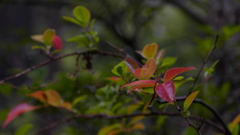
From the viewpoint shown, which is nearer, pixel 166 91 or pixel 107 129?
pixel 166 91

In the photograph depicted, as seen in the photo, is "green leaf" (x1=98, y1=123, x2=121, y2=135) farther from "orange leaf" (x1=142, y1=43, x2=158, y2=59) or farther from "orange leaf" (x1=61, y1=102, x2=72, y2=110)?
"orange leaf" (x1=142, y1=43, x2=158, y2=59)

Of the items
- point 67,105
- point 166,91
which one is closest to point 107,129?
point 67,105

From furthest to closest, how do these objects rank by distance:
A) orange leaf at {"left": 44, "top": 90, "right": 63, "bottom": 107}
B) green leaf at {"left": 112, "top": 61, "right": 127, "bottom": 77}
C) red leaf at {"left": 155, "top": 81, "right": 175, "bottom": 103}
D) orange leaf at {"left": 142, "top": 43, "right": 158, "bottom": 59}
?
orange leaf at {"left": 44, "top": 90, "right": 63, "bottom": 107}
orange leaf at {"left": 142, "top": 43, "right": 158, "bottom": 59}
green leaf at {"left": 112, "top": 61, "right": 127, "bottom": 77}
red leaf at {"left": 155, "top": 81, "right": 175, "bottom": 103}

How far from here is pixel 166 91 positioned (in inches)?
19.5

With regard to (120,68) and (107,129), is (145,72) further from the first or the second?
(107,129)

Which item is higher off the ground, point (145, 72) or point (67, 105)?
point (145, 72)

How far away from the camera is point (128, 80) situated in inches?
25.3

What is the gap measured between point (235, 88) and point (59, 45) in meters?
1.25

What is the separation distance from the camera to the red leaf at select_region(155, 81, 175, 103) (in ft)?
1.59

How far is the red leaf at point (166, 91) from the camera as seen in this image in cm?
48

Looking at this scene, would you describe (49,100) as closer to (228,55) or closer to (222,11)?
(228,55)

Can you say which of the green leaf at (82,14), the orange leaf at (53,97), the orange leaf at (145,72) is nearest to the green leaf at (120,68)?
the orange leaf at (145,72)

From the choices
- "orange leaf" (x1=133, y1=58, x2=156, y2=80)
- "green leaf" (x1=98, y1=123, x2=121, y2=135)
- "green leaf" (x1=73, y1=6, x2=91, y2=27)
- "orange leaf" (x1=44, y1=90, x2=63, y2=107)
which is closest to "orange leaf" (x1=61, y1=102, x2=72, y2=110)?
"orange leaf" (x1=44, y1=90, x2=63, y2=107)

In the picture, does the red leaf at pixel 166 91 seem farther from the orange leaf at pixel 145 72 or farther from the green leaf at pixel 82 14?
the green leaf at pixel 82 14
